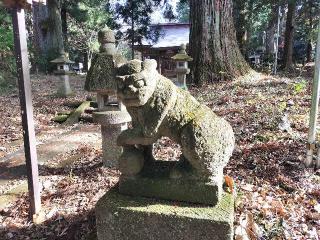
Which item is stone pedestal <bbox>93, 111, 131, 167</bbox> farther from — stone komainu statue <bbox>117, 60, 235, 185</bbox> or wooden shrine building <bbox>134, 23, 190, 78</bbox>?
wooden shrine building <bbox>134, 23, 190, 78</bbox>

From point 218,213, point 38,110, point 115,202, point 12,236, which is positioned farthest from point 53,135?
point 218,213

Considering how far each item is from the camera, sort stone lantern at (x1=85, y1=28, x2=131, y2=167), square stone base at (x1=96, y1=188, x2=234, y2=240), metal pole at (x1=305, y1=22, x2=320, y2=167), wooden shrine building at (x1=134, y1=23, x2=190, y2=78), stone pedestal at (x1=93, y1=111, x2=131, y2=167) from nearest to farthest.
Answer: square stone base at (x1=96, y1=188, x2=234, y2=240) → metal pole at (x1=305, y1=22, x2=320, y2=167) → stone lantern at (x1=85, y1=28, x2=131, y2=167) → stone pedestal at (x1=93, y1=111, x2=131, y2=167) → wooden shrine building at (x1=134, y1=23, x2=190, y2=78)

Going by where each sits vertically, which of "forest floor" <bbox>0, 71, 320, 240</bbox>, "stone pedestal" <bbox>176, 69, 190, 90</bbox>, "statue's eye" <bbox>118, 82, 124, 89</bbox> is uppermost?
"statue's eye" <bbox>118, 82, 124, 89</bbox>

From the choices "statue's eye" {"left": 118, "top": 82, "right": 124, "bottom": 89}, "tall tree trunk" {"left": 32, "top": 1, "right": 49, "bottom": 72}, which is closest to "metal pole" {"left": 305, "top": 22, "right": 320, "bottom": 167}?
"statue's eye" {"left": 118, "top": 82, "right": 124, "bottom": 89}

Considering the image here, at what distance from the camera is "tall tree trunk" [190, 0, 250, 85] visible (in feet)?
33.0

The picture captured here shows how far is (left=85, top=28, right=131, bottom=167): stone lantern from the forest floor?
1.13 ft

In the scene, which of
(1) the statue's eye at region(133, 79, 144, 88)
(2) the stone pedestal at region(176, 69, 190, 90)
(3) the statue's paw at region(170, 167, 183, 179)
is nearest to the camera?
(1) the statue's eye at region(133, 79, 144, 88)

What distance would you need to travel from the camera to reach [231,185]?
8.63 ft

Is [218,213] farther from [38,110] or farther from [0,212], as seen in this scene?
[38,110]

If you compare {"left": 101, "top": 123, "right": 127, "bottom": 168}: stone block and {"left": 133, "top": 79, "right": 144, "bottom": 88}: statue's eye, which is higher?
{"left": 133, "top": 79, "right": 144, "bottom": 88}: statue's eye

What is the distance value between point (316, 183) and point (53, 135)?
216 inches

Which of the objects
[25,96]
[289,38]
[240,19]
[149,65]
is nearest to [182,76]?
[25,96]

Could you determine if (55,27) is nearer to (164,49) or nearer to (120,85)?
(164,49)

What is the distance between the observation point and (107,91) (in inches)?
178
